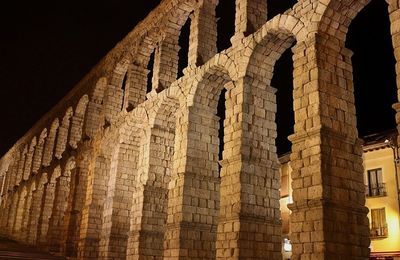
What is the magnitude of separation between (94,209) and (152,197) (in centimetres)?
479

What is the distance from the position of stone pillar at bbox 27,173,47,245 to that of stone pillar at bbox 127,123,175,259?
45.2 feet

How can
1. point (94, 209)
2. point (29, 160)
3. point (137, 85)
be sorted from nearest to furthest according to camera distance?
1. point (94, 209)
2. point (137, 85)
3. point (29, 160)

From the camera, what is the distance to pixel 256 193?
12086 millimetres

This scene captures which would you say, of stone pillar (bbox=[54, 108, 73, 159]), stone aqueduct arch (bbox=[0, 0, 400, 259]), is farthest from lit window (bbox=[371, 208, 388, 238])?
stone pillar (bbox=[54, 108, 73, 159])

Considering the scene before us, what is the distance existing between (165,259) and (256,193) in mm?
3811

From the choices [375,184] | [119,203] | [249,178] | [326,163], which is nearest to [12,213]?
[119,203]

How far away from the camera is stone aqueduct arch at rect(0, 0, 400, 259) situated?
989 cm

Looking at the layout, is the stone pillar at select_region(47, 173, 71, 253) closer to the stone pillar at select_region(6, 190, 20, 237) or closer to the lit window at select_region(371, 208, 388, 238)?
the stone pillar at select_region(6, 190, 20, 237)

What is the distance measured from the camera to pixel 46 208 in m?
26.6

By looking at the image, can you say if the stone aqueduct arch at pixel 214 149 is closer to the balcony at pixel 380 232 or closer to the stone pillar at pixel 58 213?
the stone pillar at pixel 58 213

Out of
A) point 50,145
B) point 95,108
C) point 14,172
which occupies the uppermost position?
point 95,108

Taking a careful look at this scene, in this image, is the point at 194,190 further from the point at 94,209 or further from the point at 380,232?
the point at 380,232

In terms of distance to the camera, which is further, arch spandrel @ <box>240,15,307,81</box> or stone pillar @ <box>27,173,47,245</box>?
stone pillar @ <box>27,173,47,245</box>

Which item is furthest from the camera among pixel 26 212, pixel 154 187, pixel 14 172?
pixel 14 172
